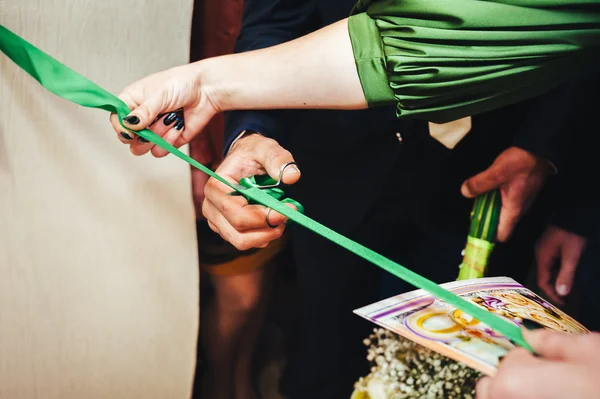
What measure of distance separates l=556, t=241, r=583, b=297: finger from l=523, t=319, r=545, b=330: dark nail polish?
1.19ft

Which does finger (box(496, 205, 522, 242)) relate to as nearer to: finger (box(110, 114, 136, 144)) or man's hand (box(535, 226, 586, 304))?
man's hand (box(535, 226, 586, 304))

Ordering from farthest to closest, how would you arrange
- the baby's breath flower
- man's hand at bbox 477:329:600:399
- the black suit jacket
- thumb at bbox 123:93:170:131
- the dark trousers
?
the dark trousers, the black suit jacket, the baby's breath flower, thumb at bbox 123:93:170:131, man's hand at bbox 477:329:600:399

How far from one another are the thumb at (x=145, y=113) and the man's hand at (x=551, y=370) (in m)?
0.36

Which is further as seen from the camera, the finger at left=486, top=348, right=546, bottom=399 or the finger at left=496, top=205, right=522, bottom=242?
the finger at left=496, top=205, right=522, bottom=242

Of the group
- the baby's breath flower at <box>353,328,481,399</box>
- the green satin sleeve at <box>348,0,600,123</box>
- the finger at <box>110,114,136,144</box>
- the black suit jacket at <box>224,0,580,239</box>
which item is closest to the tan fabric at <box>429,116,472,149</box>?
the black suit jacket at <box>224,0,580,239</box>

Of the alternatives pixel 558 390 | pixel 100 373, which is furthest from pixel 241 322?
pixel 558 390

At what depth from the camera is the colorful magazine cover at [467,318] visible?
341 mm

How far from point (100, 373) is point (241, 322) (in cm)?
21

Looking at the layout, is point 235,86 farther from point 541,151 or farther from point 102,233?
point 541,151

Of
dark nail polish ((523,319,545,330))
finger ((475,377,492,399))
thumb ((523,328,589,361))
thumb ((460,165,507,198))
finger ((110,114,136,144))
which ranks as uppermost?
finger ((110,114,136,144))

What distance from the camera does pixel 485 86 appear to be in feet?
1.32

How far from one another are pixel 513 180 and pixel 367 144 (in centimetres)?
21

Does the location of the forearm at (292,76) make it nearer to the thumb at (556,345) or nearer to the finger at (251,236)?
the finger at (251,236)

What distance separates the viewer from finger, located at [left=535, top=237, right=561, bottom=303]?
27.4 inches
